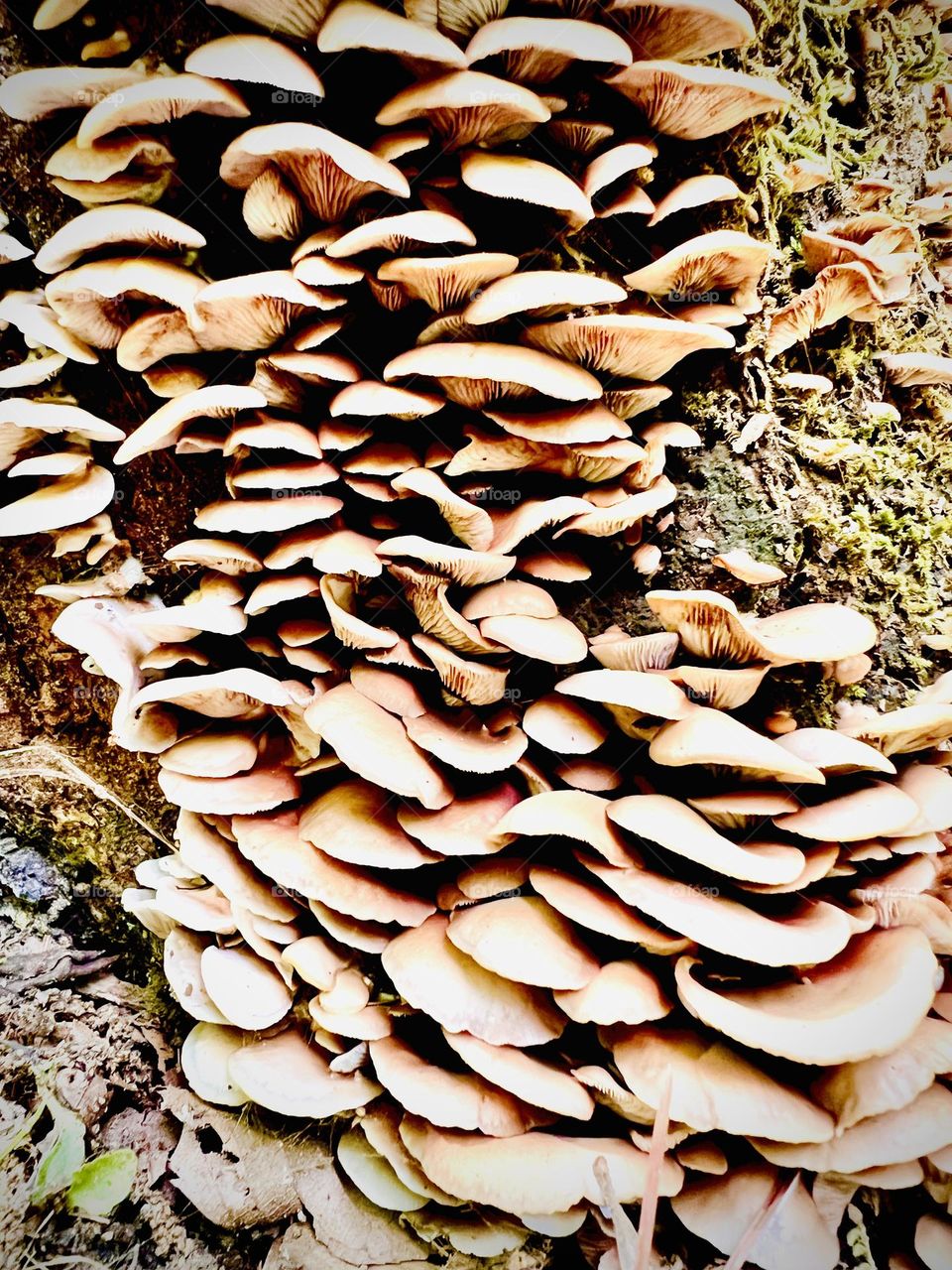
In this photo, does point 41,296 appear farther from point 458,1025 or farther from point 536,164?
point 458,1025

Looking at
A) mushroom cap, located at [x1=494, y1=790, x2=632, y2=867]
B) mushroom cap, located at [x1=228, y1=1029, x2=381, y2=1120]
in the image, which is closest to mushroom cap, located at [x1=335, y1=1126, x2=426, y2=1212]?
mushroom cap, located at [x1=228, y1=1029, x2=381, y2=1120]

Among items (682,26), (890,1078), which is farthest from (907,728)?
(682,26)

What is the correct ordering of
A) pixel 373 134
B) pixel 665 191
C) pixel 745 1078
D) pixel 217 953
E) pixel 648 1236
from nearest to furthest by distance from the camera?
pixel 648 1236
pixel 745 1078
pixel 373 134
pixel 665 191
pixel 217 953

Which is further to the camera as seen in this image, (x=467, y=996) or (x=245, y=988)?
(x=245, y=988)

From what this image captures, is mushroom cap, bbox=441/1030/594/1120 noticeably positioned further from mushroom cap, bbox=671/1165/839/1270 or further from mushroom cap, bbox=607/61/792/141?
mushroom cap, bbox=607/61/792/141

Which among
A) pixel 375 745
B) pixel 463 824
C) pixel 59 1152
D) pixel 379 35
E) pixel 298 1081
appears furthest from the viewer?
pixel 59 1152

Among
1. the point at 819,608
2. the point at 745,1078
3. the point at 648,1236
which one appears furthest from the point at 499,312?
the point at 648,1236

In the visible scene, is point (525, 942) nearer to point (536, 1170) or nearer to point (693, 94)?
point (536, 1170)
